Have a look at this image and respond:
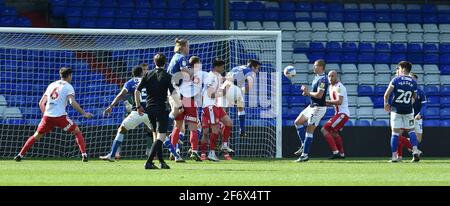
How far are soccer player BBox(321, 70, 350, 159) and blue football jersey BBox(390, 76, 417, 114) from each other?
6.51 ft

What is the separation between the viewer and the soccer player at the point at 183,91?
17.3 meters

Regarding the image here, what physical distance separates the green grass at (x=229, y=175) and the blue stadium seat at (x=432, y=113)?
8.72 metres

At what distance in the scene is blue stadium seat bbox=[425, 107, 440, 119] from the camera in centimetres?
2519

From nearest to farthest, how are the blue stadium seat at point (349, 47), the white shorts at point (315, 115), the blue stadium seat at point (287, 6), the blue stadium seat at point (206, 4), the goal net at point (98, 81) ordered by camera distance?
the white shorts at point (315, 115), the goal net at point (98, 81), the blue stadium seat at point (349, 47), the blue stadium seat at point (206, 4), the blue stadium seat at point (287, 6)

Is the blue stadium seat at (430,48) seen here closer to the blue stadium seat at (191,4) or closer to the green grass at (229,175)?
the blue stadium seat at (191,4)

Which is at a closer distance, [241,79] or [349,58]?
[241,79]

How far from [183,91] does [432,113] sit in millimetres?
9362

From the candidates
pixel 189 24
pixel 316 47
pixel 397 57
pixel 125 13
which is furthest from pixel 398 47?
pixel 125 13

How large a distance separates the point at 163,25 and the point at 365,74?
5.39 metres

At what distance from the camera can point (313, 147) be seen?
22.8m

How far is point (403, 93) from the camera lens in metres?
18.4

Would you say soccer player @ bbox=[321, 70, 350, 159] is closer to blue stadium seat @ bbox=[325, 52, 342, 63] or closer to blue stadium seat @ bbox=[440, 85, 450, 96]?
blue stadium seat @ bbox=[325, 52, 342, 63]

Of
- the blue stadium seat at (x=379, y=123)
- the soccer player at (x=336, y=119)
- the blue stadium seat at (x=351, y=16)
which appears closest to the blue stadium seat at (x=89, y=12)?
the blue stadium seat at (x=351, y=16)

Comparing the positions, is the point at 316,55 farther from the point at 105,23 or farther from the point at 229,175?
the point at 229,175
